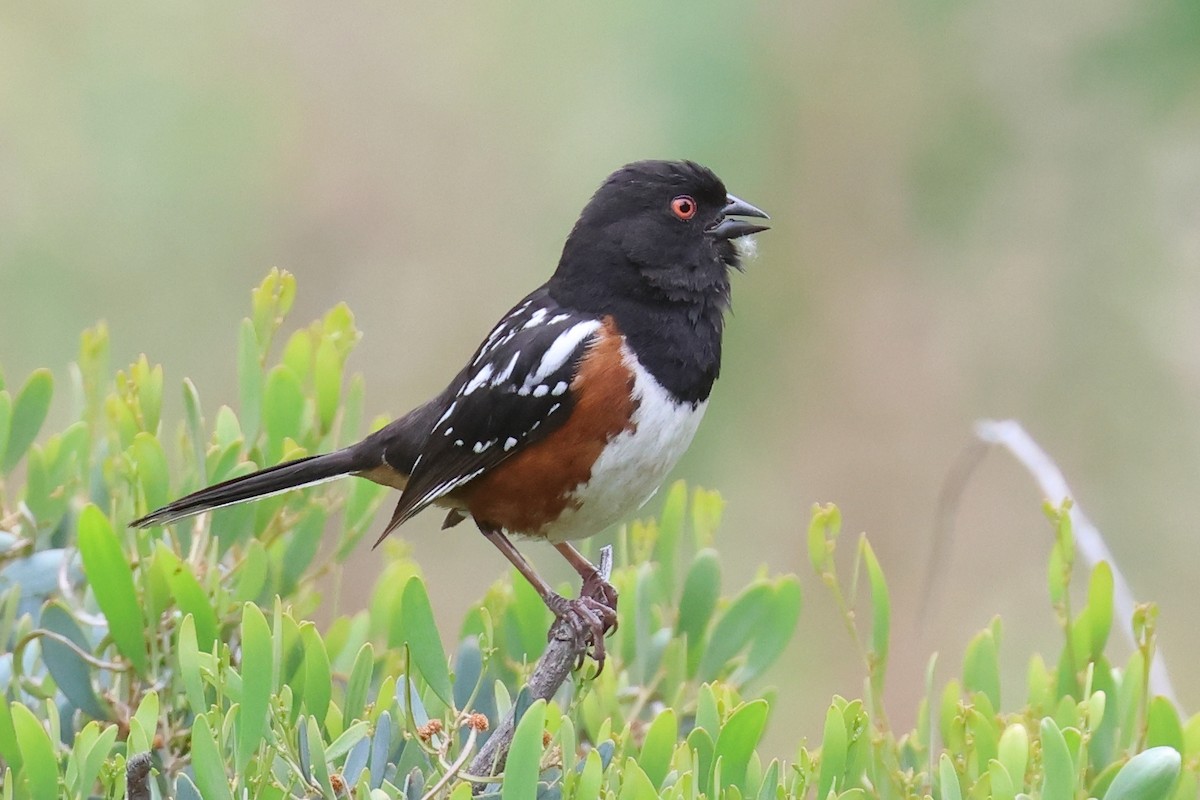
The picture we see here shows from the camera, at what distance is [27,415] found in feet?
6.49

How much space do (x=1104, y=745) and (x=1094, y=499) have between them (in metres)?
2.71

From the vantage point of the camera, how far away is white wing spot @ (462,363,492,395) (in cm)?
244

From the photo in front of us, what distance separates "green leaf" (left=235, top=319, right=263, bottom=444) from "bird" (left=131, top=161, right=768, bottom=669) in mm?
155

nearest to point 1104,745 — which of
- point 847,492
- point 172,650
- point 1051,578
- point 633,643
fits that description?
point 1051,578

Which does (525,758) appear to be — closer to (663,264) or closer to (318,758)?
(318,758)

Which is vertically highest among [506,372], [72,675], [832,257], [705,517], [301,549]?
[832,257]

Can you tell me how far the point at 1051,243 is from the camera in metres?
4.45

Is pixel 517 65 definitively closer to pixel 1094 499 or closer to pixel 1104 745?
pixel 1094 499

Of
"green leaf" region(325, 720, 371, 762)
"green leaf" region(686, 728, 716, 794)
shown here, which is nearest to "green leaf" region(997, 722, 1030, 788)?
"green leaf" region(686, 728, 716, 794)

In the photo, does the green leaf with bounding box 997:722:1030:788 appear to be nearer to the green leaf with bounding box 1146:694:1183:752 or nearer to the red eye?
the green leaf with bounding box 1146:694:1183:752

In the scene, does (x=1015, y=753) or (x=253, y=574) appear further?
(x=253, y=574)

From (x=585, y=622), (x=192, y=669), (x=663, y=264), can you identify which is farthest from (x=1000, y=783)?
(x=663, y=264)

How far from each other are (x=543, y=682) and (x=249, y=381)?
621mm

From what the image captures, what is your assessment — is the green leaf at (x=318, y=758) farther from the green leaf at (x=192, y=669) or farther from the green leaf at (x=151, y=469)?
the green leaf at (x=151, y=469)
